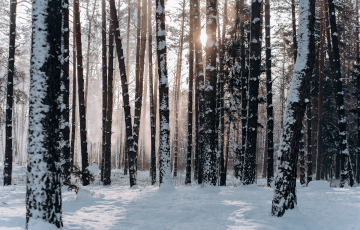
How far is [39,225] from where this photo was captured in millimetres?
3963

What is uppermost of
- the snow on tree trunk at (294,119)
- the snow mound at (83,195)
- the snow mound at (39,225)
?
the snow on tree trunk at (294,119)

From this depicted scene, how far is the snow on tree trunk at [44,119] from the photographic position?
13.4ft

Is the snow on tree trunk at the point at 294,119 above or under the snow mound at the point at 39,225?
→ above

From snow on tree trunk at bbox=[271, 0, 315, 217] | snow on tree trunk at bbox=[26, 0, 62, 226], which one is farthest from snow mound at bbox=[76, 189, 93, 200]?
snow on tree trunk at bbox=[271, 0, 315, 217]

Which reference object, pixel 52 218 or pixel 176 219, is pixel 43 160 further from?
pixel 176 219

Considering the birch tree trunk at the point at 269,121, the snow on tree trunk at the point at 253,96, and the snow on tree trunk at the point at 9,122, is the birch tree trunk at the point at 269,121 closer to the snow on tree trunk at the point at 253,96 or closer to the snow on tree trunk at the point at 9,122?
the snow on tree trunk at the point at 253,96

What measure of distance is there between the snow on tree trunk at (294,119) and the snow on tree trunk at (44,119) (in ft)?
14.6

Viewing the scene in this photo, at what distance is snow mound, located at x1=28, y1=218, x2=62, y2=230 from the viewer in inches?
155

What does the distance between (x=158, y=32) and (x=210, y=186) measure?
6.41 m

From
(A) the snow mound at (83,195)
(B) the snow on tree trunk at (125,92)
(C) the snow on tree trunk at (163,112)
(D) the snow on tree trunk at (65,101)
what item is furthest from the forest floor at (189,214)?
(B) the snow on tree trunk at (125,92)

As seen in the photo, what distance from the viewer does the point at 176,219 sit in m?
5.41

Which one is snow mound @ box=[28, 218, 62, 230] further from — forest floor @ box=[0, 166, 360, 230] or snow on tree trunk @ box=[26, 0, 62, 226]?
forest floor @ box=[0, 166, 360, 230]

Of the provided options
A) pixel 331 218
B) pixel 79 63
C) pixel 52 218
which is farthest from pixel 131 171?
pixel 331 218

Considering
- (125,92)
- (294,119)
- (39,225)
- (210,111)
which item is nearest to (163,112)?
(210,111)
